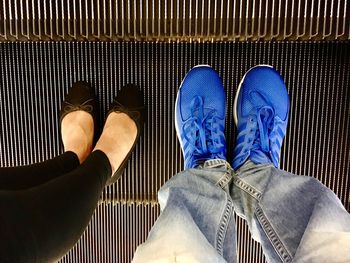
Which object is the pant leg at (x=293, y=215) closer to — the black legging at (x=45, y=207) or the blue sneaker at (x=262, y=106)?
the blue sneaker at (x=262, y=106)

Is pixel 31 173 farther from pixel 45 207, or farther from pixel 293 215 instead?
pixel 293 215

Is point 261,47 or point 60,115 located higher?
point 261,47

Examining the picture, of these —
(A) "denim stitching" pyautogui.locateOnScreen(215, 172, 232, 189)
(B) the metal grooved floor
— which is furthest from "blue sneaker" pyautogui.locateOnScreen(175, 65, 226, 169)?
(A) "denim stitching" pyautogui.locateOnScreen(215, 172, 232, 189)

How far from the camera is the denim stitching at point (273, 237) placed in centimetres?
73

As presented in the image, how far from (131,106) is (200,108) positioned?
0.19m

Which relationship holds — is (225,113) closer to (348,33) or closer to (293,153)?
(293,153)

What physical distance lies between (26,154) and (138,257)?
0.65 m

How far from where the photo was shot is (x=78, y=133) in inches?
42.0

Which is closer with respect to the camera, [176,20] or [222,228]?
[222,228]

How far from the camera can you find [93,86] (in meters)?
1.12

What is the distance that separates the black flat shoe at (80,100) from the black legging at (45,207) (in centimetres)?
24

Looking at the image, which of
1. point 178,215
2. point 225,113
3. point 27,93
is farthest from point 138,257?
point 27,93

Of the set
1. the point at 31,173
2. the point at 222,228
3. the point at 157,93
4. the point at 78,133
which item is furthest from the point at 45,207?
the point at 157,93

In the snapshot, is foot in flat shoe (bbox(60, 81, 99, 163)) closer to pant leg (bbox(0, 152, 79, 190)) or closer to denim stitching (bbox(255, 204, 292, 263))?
pant leg (bbox(0, 152, 79, 190))
